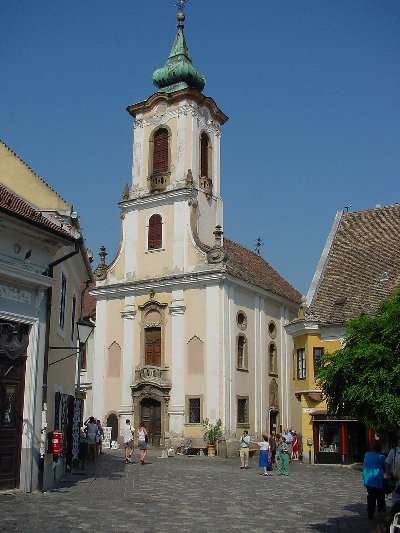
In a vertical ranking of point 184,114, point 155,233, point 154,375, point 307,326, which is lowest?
point 154,375

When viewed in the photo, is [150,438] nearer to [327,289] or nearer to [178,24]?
[327,289]

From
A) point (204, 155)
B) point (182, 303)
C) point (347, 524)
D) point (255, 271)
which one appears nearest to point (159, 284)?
point (182, 303)

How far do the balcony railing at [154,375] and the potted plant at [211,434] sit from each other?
3674 mm

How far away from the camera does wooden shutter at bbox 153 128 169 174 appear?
44.7 meters

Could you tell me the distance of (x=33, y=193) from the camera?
731 inches

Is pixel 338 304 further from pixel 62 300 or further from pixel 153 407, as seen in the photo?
pixel 62 300

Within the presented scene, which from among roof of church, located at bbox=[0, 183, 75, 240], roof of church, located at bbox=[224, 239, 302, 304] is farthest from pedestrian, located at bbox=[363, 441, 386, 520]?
roof of church, located at bbox=[224, 239, 302, 304]

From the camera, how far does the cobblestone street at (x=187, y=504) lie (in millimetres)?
11859

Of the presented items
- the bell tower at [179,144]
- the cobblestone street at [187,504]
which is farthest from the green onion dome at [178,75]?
the cobblestone street at [187,504]

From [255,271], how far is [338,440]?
55.5ft

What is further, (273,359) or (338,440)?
(273,359)

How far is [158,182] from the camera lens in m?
44.2

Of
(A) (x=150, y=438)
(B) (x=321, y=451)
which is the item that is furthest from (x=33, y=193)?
(A) (x=150, y=438)

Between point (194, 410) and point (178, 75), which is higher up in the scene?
point (178, 75)
